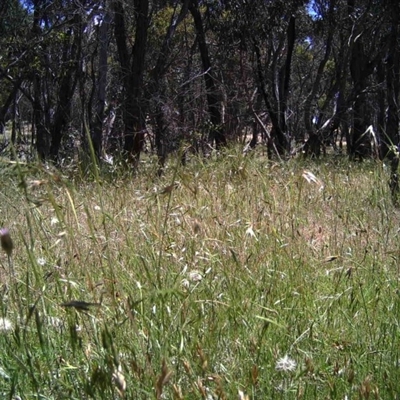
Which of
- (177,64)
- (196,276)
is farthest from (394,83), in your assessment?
(177,64)

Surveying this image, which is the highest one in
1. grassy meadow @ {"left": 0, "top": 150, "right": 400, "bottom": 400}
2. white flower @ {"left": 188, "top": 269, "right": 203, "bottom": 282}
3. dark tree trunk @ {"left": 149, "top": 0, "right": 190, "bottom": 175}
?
dark tree trunk @ {"left": 149, "top": 0, "right": 190, "bottom": 175}

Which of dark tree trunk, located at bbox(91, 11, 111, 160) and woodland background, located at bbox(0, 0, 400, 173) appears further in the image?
woodland background, located at bbox(0, 0, 400, 173)

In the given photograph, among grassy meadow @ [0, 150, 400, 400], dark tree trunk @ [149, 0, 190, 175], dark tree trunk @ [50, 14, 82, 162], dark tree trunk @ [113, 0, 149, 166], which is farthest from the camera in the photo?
dark tree trunk @ [50, 14, 82, 162]

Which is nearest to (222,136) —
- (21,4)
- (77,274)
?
(21,4)

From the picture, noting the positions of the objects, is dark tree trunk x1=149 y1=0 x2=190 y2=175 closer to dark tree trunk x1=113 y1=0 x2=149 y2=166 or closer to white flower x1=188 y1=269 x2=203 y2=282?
dark tree trunk x1=113 y1=0 x2=149 y2=166

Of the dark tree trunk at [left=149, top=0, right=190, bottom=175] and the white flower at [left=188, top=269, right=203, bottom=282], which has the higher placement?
the dark tree trunk at [left=149, top=0, right=190, bottom=175]

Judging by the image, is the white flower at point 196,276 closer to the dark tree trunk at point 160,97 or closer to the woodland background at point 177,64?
the woodland background at point 177,64

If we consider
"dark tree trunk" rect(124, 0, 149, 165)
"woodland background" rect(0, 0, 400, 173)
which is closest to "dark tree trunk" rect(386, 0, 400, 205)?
"woodland background" rect(0, 0, 400, 173)

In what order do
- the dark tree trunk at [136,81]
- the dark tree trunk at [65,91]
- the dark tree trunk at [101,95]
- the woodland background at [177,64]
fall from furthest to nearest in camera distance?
1. the dark tree trunk at [65,91]
2. the dark tree trunk at [136,81]
3. the woodland background at [177,64]
4. the dark tree trunk at [101,95]

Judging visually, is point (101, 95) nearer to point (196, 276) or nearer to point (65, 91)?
point (65, 91)

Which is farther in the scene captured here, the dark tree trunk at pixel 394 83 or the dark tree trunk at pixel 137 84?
the dark tree trunk at pixel 137 84

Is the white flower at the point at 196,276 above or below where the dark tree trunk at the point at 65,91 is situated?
below

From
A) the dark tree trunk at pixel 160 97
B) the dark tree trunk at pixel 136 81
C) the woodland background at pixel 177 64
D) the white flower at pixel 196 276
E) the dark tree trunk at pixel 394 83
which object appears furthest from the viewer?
the dark tree trunk at pixel 160 97

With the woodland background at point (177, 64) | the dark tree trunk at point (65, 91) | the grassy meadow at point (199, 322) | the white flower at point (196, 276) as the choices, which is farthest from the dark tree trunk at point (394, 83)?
the dark tree trunk at point (65, 91)
